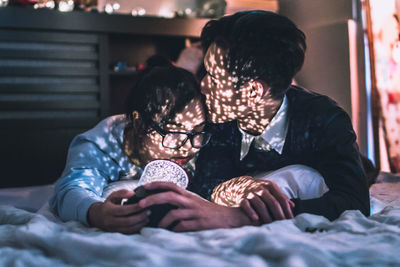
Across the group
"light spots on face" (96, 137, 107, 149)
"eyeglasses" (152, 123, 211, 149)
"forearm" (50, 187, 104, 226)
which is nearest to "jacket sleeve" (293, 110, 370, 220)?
"eyeglasses" (152, 123, 211, 149)

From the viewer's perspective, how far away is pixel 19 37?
2.34 metres

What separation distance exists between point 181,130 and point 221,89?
0.19 m

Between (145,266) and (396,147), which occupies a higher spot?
(145,266)

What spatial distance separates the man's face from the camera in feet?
3.77

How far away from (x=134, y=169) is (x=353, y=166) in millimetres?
705

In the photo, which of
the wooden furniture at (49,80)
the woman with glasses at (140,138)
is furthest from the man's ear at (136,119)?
the wooden furniture at (49,80)

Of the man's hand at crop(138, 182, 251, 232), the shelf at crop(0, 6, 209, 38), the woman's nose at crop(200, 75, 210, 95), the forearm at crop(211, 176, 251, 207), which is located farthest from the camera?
the shelf at crop(0, 6, 209, 38)

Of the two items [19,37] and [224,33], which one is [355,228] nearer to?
[224,33]

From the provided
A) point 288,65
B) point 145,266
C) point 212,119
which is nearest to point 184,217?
point 145,266

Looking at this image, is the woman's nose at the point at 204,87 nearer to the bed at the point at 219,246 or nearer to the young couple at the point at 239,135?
the young couple at the point at 239,135

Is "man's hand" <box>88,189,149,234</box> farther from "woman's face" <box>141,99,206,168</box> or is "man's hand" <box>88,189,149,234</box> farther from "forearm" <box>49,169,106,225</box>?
"woman's face" <box>141,99,206,168</box>

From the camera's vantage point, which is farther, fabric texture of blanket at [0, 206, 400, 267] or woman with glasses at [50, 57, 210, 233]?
woman with glasses at [50, 57, 210, 233]

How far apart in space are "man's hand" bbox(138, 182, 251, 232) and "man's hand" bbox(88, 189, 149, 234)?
0.03 meters

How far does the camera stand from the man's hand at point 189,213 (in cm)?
79
